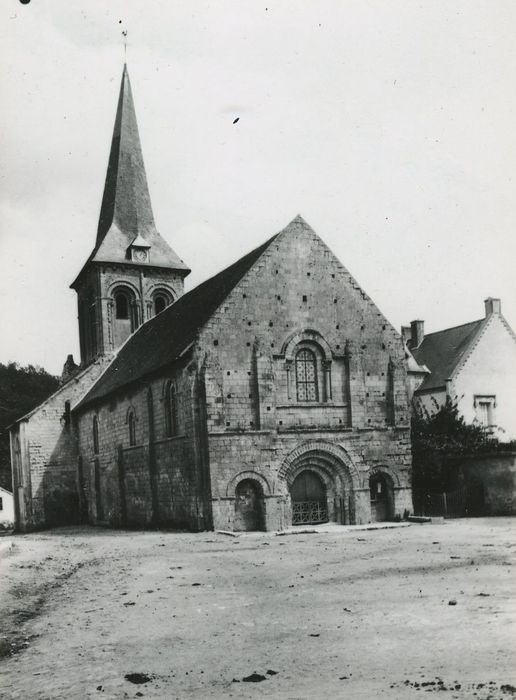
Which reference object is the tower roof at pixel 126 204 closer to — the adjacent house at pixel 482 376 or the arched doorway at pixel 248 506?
the adjacent house at pixel 482 376

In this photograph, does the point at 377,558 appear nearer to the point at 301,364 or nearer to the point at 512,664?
the point at 512,664

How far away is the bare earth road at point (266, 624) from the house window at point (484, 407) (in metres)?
21.6

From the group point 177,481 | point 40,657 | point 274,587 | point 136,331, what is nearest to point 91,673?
point 40,657

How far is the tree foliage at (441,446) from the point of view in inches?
1178

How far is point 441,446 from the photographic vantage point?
104 feet

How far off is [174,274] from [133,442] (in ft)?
49.1

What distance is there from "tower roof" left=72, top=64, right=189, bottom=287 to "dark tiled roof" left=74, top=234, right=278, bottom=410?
16.7ft

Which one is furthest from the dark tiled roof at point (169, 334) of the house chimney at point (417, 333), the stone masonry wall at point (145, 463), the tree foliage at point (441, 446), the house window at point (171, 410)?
the house chimney at point (417, 333)

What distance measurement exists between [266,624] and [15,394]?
61.2 m

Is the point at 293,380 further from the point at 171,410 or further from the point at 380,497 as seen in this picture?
the point at 380,497

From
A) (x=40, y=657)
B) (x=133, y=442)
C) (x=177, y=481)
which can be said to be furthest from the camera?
(x=133, y=442)

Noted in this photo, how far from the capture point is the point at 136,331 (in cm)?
4297

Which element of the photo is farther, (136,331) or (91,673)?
(136,331)

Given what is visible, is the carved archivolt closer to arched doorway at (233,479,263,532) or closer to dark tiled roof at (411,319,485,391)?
arched doorway at (233,479,263,532)
